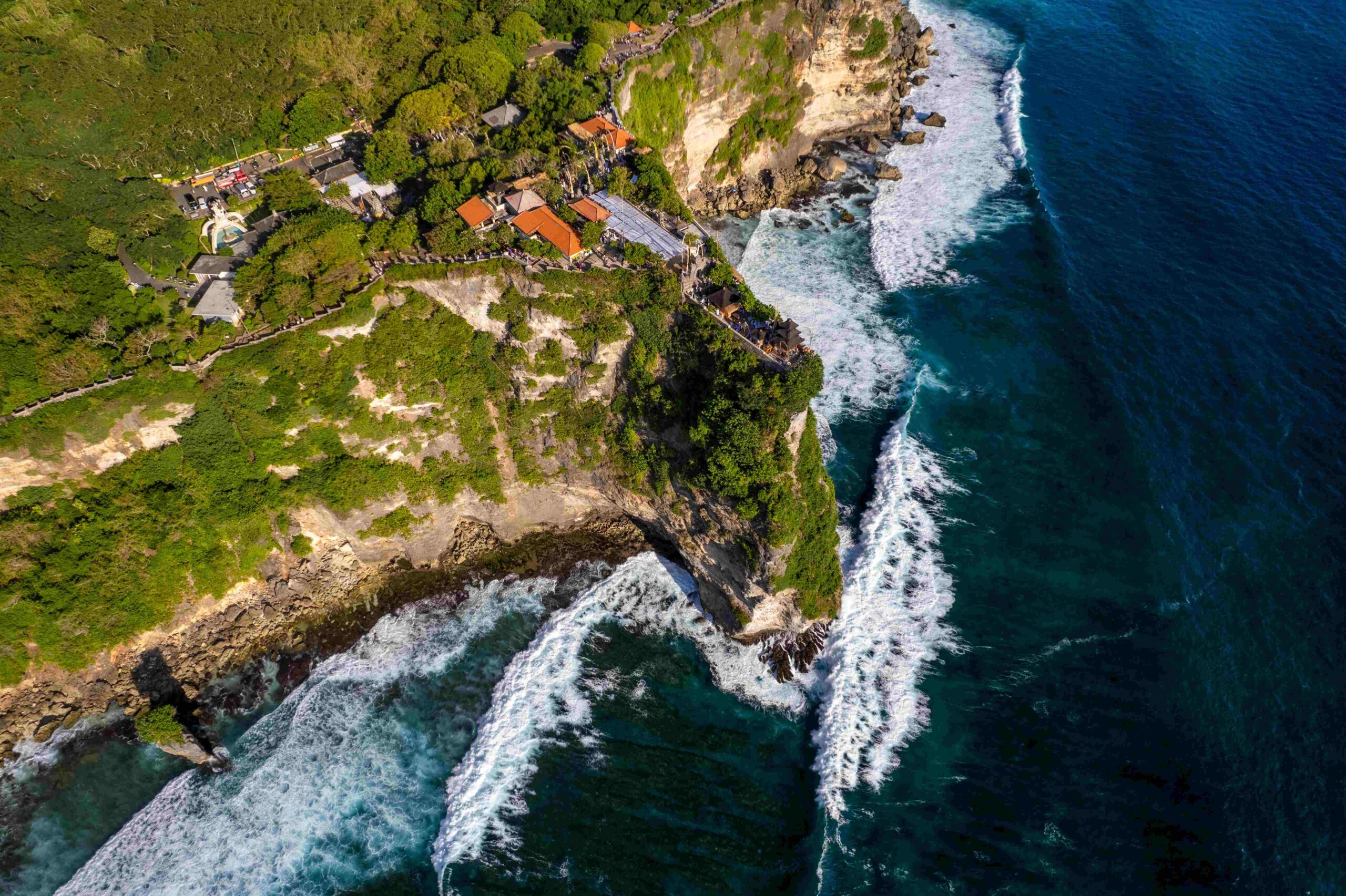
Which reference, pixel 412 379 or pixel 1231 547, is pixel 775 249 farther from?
pixel 1231 547

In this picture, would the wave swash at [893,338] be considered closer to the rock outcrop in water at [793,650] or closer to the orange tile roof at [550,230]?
the rock outcrop in water at [793,650]

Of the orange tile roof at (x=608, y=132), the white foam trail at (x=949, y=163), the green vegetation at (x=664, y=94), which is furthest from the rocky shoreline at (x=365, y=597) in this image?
the green vegetation at (x=664, y=94)

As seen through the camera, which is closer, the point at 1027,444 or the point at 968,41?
the point at 1027,444

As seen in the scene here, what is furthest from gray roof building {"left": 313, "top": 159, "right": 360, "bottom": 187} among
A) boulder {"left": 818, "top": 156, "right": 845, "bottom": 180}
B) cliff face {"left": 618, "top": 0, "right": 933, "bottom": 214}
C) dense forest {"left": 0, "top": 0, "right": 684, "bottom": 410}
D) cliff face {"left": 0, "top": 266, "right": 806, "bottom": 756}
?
boulder {"left": 818, "top": 156, "right": 845, "bottom": 180}

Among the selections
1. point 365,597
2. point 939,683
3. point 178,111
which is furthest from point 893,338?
point 178,111

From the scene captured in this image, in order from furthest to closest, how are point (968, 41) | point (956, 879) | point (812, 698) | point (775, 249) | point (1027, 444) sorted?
point (968, 41), point (775, 249), point (1027, 444), point (812, 698), point (956, 879)

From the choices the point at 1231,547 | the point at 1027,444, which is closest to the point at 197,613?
the point at 1027,444

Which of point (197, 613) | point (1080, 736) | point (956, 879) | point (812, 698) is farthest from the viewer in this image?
point (197, 613)
